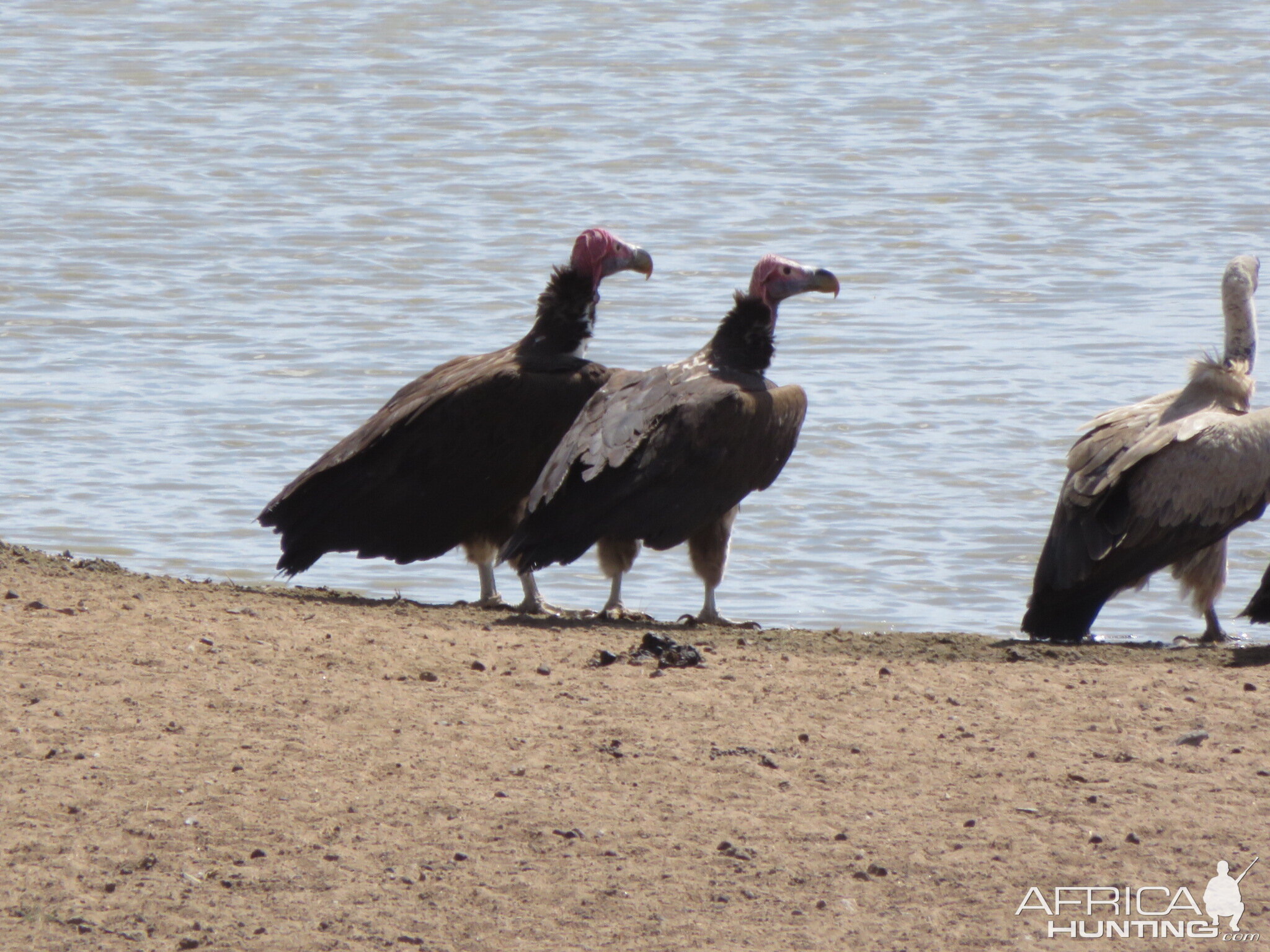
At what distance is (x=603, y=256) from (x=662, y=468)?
1.38m

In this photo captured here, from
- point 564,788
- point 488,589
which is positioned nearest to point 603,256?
point 488,589

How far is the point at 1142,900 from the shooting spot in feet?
15.2

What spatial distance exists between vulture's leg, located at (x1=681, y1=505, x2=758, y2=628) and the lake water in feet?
3.47

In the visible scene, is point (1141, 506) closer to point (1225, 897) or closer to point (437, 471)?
point (437, 471)

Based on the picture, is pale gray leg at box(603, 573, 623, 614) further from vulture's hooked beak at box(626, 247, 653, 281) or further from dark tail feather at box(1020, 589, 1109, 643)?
dark tail feather at box(1020, 589, 1109, 643)

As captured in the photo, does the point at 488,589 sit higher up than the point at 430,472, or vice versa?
the point at 430,472

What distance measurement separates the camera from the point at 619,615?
7.77 meters

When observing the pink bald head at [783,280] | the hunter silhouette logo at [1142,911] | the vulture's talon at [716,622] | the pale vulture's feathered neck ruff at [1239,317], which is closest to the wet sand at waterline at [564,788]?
the hunter silhouette logo at [1142,911]

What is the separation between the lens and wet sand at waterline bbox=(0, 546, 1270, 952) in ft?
14.8

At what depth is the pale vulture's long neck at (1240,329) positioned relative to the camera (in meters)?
8.65

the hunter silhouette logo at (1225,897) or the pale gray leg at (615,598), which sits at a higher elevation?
the hunter silhouette logo at (1225,897)

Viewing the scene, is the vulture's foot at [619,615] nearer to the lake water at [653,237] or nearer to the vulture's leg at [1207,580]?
the lake water at [653,237]

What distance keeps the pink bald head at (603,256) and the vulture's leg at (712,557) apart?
117 centimetres

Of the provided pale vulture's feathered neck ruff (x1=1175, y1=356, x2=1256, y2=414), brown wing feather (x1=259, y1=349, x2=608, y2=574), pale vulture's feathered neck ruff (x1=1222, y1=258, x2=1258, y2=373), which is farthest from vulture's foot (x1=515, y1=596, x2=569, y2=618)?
pale vulture's feathered neck ruff (x1=1222, y1=258, x2=1258, y2=373)
